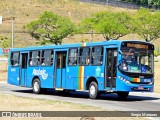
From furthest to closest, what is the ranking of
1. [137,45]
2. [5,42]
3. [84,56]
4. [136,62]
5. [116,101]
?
[5,42] → [84,56] → [137,45] → [116,101] → [136,62]

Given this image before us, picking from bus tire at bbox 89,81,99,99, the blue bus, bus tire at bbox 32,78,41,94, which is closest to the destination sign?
the blue bus

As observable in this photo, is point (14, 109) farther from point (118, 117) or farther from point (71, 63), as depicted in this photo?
point (71, 63)

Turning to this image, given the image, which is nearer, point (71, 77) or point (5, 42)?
point (71, 77)

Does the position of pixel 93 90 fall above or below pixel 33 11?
below

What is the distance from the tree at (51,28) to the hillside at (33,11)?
1450cm

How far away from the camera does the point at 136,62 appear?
2284 centimetres

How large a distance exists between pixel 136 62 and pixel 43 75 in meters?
7.18

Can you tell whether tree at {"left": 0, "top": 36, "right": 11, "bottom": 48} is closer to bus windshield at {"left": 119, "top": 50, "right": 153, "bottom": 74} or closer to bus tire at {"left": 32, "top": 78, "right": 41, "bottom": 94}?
bus tire at {"left": 32, "top": 78, "right": 41, "bottom": 94}

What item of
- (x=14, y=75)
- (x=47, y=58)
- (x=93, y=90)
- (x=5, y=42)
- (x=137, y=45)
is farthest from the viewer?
(x=5, y=42)

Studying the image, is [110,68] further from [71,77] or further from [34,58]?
[34,58]

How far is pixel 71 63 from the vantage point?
2575 centimetres

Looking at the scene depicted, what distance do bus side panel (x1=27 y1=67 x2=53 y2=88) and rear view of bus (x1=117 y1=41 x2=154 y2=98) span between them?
564cm

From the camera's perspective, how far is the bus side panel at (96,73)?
23.3m

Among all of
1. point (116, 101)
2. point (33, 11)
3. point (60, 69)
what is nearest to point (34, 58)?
point (60, 69)
